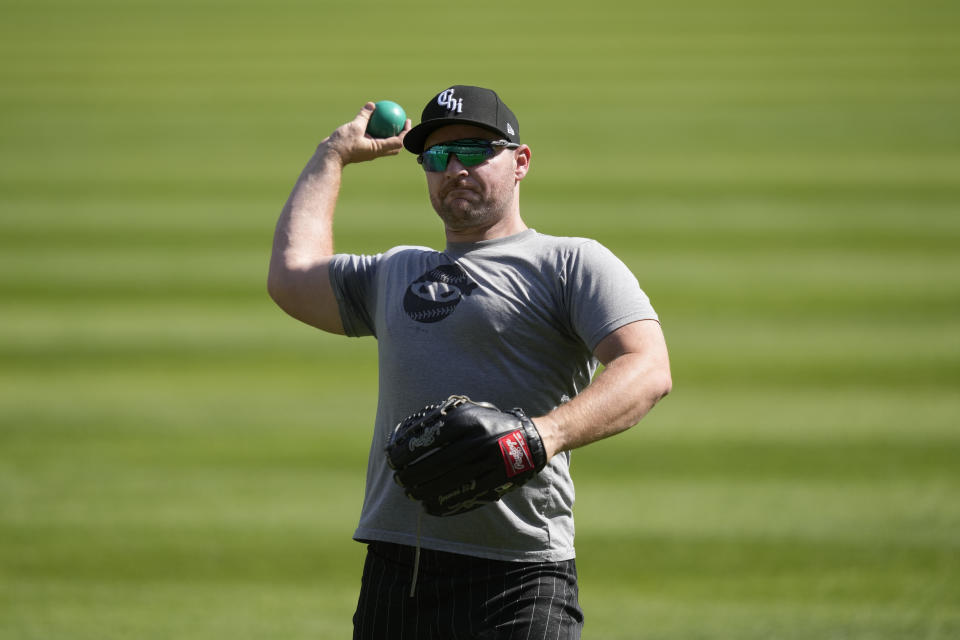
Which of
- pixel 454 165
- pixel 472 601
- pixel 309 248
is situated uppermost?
pixel 454 165

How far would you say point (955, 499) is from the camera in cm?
607

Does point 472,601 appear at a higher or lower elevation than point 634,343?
lower

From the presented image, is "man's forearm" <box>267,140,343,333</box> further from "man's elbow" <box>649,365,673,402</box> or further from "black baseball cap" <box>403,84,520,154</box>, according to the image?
"man's elbow" <box>649,365,673,402</box>

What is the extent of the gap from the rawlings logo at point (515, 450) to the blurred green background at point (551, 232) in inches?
109

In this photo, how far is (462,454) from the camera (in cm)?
249

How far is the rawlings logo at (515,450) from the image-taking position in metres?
2.45

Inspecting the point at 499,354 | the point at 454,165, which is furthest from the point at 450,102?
the point at 499,354

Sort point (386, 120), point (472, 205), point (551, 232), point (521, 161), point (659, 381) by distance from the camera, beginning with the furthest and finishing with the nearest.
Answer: point (551, 232), point (386, 120), point (521, 161), point (472, 205), point (659, 381)

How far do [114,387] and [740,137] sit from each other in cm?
798

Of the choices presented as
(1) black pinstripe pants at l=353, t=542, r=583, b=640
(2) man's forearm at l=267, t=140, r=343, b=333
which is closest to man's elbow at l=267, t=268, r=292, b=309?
(2) man's forearm at l=267, t=140, r=343, b=333

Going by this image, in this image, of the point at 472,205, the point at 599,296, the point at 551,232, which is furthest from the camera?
the point at 551,232

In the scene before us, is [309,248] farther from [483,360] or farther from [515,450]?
[515,450]

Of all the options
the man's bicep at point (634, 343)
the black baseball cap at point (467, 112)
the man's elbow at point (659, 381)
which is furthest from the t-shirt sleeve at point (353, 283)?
the man's elbow at point (659, 381)

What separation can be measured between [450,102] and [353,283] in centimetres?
55
